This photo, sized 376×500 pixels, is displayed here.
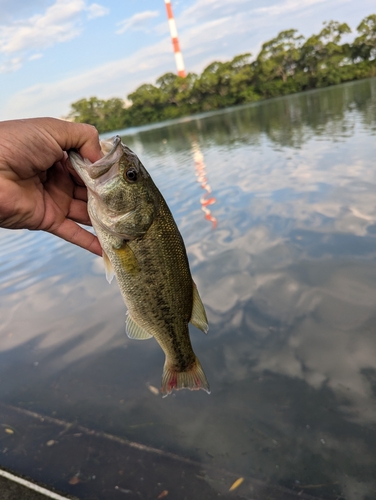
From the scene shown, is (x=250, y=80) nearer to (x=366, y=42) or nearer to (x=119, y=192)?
(x=366, y=42)

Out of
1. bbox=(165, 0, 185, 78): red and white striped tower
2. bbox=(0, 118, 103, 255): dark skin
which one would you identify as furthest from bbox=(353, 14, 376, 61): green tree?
bbox=(0, 118, 103, 255): dark skin

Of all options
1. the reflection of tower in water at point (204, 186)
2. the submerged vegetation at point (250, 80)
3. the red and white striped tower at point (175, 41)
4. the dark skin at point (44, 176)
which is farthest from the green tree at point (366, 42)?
the dark skin at point (44, 176)

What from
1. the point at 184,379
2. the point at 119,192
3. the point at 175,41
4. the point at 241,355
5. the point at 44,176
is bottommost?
the point at 241,355

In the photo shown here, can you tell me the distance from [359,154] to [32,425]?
13813 millimetres

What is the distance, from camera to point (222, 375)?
16.7 ft

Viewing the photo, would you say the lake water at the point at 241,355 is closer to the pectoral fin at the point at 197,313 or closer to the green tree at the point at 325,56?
the pectoral fin at the point at 197,313

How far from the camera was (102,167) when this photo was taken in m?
2.65

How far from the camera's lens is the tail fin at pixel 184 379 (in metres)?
2.99

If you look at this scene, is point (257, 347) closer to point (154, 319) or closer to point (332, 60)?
point (154, 319)

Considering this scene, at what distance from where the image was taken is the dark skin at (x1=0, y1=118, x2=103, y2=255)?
2.67m

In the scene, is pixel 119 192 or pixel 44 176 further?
pixel 44 176

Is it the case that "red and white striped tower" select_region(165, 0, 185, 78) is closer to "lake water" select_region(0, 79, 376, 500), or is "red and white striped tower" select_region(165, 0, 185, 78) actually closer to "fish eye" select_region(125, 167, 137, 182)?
"lake water" select_region(0, 79, 376, 500)

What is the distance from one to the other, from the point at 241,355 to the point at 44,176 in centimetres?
358

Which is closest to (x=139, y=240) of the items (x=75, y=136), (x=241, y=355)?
(x=75, y=136)
